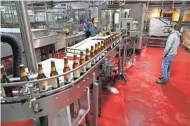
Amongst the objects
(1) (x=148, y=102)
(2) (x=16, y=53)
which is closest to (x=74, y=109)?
(2) (x=16, y=53)

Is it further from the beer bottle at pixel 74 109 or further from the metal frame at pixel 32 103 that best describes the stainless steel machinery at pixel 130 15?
the metal frame at pixel 32 103

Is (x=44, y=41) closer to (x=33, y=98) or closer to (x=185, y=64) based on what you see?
(x=33, y=98)

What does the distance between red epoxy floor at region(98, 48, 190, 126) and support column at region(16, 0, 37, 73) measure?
163cm

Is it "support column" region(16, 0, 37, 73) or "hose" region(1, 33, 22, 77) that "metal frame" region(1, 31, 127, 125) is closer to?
"support column" region(16, 0, 37, 73)

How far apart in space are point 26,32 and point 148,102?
253 cm

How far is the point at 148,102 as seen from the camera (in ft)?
9.33

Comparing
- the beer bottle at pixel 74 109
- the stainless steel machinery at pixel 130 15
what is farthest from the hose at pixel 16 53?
the stainless steel machinery at pixel 130 15

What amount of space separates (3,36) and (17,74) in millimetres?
344

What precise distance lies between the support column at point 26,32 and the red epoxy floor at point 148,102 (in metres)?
1.63

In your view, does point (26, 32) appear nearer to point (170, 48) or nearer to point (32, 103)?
point (32, 103)

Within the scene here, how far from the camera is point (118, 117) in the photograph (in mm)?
2420

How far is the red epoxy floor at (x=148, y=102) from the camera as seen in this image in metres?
2.36

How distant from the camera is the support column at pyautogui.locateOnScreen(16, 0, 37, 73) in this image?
92 centimetres

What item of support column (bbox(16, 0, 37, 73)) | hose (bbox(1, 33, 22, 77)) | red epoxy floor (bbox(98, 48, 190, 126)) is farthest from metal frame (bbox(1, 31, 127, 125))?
red epoxy floor (bbox(98, 48, 190, 126))
